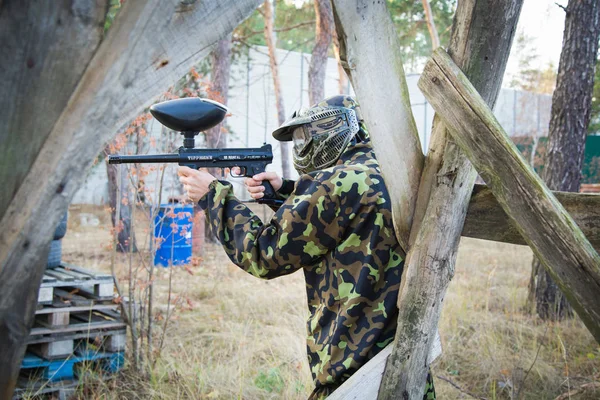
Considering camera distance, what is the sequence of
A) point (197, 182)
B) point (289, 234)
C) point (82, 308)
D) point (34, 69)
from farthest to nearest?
1. point (82, 308)
2. point (197, 182)
3. point (289, 234)
4. point (34, 69)

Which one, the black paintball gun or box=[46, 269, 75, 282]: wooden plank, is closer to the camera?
the black paintball gun

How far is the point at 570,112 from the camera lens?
214 inches

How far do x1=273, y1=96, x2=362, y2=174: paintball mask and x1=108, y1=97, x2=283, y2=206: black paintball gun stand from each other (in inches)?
8.7

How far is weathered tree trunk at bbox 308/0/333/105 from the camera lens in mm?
10562

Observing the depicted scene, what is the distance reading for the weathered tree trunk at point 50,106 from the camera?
1210mm

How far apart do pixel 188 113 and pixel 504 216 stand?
1346 mm

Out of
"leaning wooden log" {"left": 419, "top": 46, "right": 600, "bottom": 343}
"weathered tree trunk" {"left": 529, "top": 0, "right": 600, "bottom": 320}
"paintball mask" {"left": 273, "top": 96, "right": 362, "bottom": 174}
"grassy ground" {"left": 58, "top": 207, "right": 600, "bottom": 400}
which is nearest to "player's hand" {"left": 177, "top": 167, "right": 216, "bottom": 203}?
"paintball mask" {"left": 273, "top": 96, "right": 362, "bottom": 174}

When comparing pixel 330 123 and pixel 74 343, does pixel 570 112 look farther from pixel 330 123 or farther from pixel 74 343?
pixel 74 343

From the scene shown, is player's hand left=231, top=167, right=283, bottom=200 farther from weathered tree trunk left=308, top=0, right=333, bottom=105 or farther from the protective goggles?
weathered tree trunk left=308, top=0, right=333, bottom=105

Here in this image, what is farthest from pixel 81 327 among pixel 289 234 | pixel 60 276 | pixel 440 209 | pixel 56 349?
pixel 440 209

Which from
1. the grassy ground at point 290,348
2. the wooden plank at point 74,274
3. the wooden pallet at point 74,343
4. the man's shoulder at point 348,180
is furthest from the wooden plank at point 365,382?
the wooden plank at point 74,274

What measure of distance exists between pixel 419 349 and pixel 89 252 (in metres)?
8.28

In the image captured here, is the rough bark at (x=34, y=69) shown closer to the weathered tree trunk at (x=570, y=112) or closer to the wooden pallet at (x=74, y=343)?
the wooden pallet at (x=74, y=343)

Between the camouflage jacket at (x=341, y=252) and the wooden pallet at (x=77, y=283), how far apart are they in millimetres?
2226
